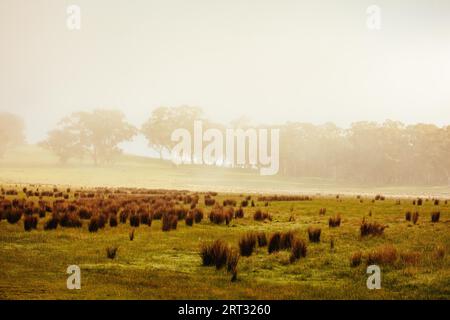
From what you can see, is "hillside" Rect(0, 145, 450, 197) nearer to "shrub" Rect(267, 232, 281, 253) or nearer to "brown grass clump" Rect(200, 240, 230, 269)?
"shrub" Rect(267, 232, 281, 253)

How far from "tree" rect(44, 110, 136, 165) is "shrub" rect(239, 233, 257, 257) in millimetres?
82265

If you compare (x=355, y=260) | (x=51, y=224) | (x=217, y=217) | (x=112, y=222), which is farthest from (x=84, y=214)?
(x=355, y=260)

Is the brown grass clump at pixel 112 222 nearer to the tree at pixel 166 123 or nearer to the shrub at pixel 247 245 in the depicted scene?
the shrub at pixel 247 245

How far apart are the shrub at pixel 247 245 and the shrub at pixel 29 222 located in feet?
25.0

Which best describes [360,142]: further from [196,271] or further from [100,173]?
[196,271]

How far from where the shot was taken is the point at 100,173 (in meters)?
74.5

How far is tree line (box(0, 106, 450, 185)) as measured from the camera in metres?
81.4

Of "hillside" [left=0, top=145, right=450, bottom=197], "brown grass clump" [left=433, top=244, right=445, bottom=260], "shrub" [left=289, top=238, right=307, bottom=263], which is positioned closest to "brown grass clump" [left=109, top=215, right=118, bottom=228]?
"shrub" [left=289, top=238, right=307, bottom=263]

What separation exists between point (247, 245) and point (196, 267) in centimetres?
190

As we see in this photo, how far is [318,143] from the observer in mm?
89062

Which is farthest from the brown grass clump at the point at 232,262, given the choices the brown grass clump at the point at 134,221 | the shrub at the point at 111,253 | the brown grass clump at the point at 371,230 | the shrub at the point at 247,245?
the brown grass clump at the point at 134,221

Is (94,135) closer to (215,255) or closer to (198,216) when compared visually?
(198,216)
